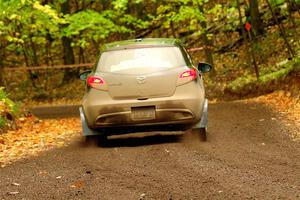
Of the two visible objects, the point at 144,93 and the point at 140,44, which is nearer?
the point at 144,93

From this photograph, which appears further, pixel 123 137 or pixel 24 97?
pixel 24 97

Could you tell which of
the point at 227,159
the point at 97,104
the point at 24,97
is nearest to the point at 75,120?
the point at 97,104

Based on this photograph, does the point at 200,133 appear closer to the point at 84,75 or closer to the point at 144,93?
the point at 144,93

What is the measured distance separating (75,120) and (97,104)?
8076 millimetres

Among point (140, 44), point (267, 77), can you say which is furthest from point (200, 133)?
point (267, 77)

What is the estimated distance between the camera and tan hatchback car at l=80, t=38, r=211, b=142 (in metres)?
9.59

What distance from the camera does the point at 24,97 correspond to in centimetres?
3159

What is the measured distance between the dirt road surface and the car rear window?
1342mm

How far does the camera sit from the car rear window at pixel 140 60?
9750 millimetres

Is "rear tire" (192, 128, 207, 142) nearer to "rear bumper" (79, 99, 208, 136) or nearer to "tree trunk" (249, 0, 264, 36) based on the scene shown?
"rear bumper" (79, 99, 208, 136)

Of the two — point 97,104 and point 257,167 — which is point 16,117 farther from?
point 257,167

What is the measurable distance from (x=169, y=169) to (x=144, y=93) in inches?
95.6

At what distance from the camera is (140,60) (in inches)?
387

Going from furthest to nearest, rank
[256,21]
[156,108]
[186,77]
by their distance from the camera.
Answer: [256,21]
[186,77]
[156,108]
